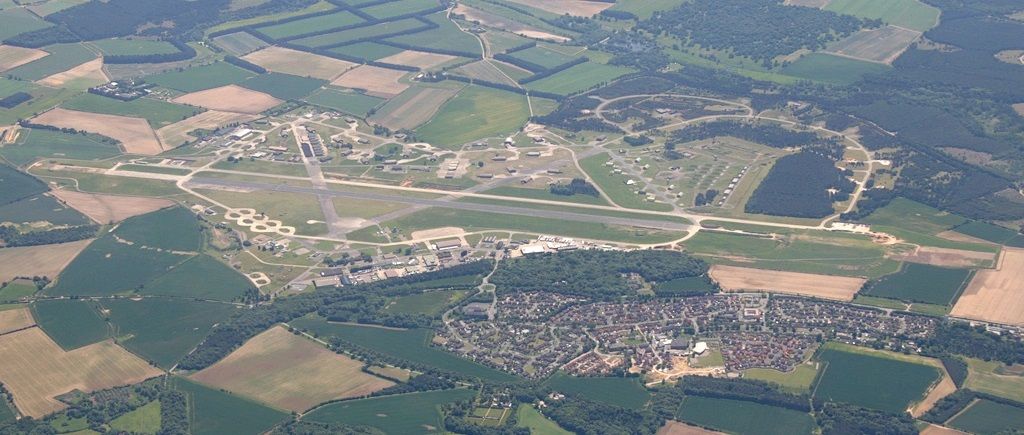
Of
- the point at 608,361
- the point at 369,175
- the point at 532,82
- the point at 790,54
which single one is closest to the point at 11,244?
Answer: the point at 369,175

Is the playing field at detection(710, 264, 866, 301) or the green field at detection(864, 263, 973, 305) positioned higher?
the green field at detection(864, 263, 973, 305)

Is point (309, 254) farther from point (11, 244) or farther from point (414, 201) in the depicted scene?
point (11, 244)

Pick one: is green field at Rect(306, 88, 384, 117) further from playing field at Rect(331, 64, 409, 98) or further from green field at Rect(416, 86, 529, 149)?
green field at Rect(416, 86, 529, 149)

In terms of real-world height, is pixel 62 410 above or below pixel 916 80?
below

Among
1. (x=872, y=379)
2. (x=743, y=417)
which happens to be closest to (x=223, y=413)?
(x=743, y=417)

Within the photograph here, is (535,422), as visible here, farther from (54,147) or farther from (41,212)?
(54,147)

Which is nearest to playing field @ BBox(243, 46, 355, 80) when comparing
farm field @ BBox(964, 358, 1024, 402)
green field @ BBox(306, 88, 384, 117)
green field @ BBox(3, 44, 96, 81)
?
green field @ BBox(306, 88, 384, 117)
